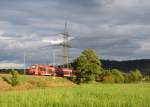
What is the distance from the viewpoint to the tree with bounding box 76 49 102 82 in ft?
361

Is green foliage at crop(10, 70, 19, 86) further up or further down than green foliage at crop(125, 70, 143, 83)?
further up

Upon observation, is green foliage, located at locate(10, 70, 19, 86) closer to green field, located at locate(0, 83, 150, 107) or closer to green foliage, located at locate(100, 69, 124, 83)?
green field, located at locate(0, 83, 150, 107)

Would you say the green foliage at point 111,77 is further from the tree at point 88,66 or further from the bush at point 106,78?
the tree at point 88,66

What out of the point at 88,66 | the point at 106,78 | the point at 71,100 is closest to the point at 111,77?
the point at 106,78

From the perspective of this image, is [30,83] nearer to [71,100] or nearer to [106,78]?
[71,100]

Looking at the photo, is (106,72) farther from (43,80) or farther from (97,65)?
(43,80)

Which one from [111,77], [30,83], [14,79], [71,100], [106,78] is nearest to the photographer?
[71,100]

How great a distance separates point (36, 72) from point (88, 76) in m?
22.1

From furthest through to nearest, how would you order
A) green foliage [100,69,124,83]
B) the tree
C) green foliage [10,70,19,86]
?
1. green foliage [100,69,124,83]
2. the tree
3. green foliage [10,70,19,86]

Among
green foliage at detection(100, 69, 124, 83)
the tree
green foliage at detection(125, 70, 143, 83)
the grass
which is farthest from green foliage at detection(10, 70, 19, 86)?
green foliage at detection(125, 70, 143, 83)

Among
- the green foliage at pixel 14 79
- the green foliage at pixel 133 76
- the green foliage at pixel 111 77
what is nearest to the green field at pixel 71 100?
the green foliage at pixel 14 79

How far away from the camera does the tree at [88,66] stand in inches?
4328

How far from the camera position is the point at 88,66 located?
110938 mm

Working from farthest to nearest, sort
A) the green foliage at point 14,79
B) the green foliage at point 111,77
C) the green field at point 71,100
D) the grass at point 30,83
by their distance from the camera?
the green foliage at point 111,77 < the green foliage at point 14,79 < the grass at point 30,83 < the green field at point 71,100
